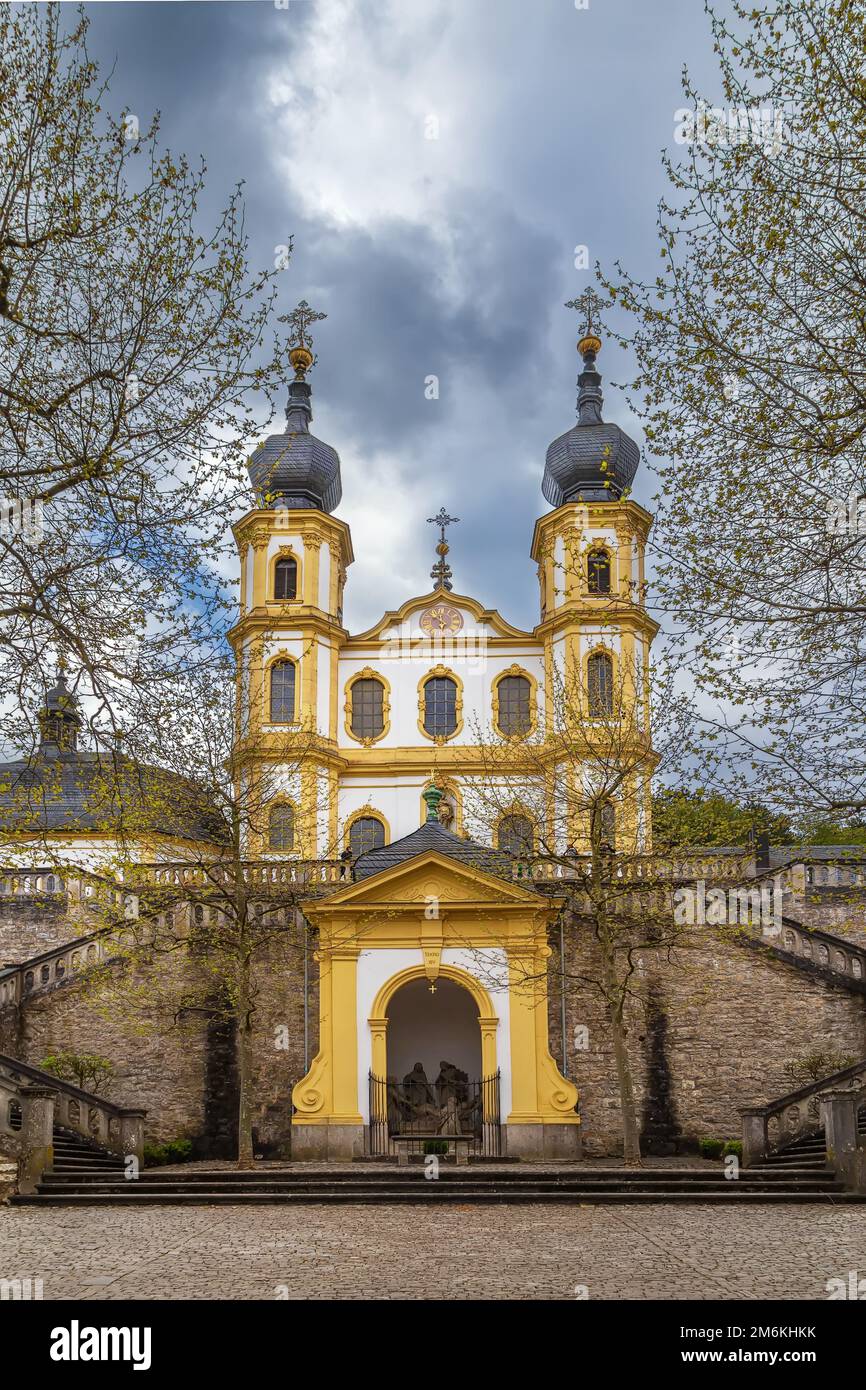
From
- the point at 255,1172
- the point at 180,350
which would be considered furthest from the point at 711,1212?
the point at 180,350

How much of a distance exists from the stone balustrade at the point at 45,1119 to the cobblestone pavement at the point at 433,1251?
1111 mm

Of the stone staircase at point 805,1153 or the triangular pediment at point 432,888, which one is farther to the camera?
the triangular pediment at point 432,888

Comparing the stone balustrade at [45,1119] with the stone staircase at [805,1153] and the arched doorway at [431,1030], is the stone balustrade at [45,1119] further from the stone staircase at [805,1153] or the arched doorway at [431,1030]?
the stone staircase at [805,1153]

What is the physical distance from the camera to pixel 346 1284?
1016cm

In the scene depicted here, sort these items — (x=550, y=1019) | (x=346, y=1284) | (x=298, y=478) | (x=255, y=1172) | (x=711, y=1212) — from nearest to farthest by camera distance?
(x=346, y=1284) < (x=711, y=1212) < (x=255, y=1172) < (x=550, y=1019) < (x=298, y=478)

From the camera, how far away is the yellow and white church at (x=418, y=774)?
2188cm

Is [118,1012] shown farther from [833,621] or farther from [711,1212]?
[833,621]

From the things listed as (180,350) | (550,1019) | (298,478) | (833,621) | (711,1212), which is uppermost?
(298,478)

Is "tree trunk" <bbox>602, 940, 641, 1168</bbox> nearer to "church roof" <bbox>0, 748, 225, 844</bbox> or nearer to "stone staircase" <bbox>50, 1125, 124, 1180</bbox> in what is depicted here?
"church roof" <bbox>0, 748, 225, 844</bbox>

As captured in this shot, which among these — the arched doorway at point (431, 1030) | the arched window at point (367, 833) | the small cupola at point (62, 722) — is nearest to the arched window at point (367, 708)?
the arched window at point (367, 833)

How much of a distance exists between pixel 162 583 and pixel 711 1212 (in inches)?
400

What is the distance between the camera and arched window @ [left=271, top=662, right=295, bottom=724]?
39.1 metres

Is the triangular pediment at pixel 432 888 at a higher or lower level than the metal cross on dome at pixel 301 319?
lower

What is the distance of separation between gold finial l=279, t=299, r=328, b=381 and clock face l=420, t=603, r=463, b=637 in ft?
33.3
